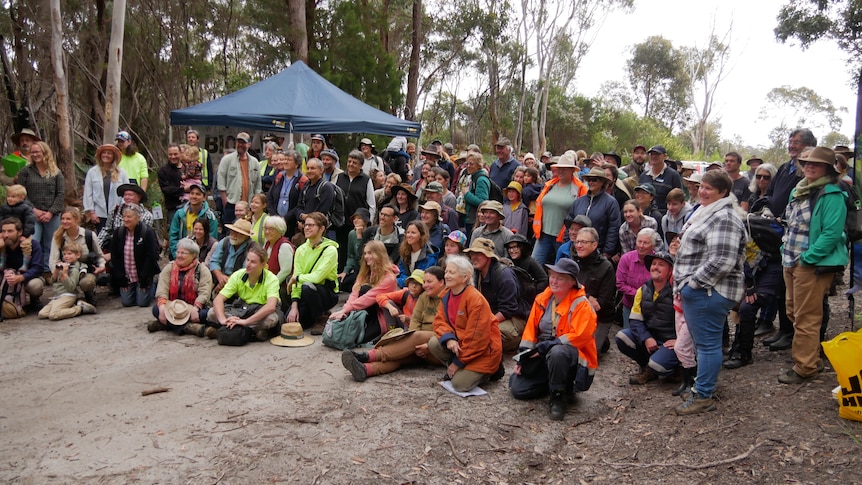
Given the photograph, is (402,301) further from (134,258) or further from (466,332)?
(134,258)

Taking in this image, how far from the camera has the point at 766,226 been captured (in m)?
5.20

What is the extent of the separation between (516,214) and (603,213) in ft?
4.31

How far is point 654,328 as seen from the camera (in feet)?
16.9

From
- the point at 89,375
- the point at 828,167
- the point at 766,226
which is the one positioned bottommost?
the point at 89,375

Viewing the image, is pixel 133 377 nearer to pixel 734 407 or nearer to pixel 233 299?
pixel 233 299

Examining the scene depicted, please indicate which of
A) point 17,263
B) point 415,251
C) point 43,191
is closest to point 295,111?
point 43,191

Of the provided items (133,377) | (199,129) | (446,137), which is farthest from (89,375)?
(446,137)

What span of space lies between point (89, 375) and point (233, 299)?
5.41 ft

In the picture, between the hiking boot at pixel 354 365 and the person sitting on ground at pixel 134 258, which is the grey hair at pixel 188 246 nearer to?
the person sitting on ground at pixel 134 258

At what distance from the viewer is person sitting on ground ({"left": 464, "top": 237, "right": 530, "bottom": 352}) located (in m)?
5.72

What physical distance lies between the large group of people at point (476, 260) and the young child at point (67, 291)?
0.02 metres

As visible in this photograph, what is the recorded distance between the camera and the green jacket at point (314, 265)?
21.5 ft

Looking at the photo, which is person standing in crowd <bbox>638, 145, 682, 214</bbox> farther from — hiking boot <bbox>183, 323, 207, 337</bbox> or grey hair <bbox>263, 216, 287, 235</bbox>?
hiking boot <bbox>183, 323, 207, 337</bbox>

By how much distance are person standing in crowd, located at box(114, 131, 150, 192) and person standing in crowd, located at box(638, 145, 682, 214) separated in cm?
A: 665
